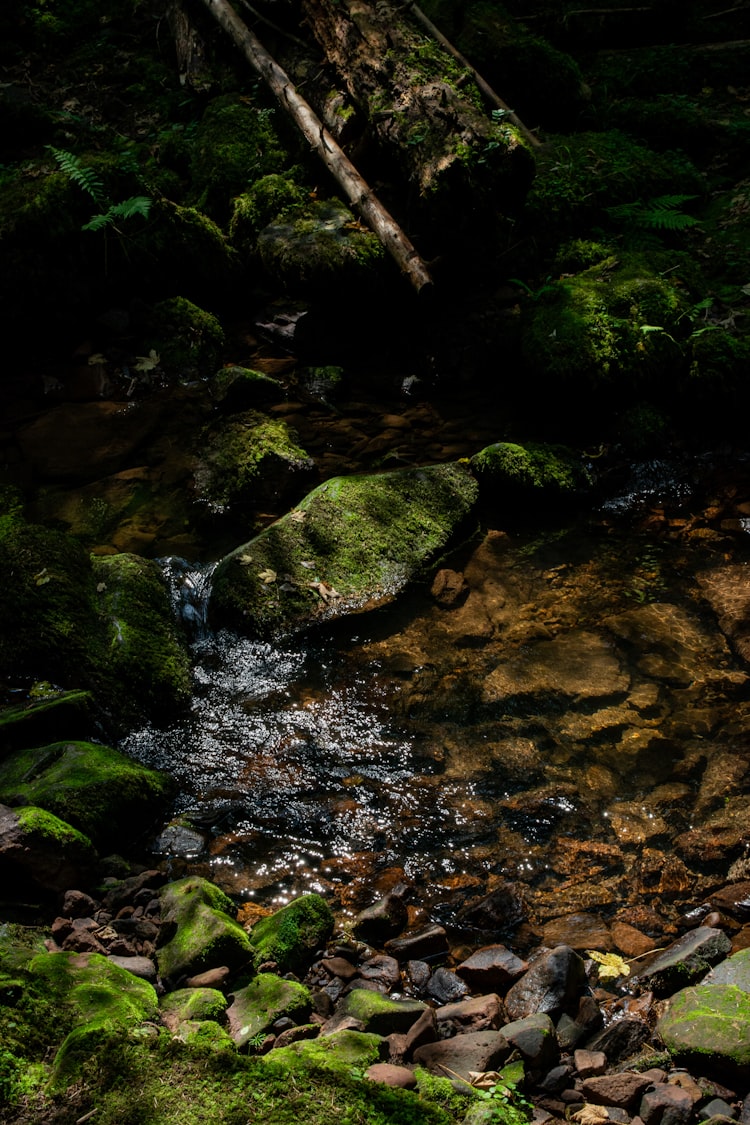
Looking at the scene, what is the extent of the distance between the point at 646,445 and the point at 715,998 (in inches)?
204

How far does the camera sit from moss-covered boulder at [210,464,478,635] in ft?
18.1

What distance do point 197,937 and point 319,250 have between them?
22.6 feet

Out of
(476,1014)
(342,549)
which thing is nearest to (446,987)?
(476,1014)

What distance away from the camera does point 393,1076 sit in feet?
7.52

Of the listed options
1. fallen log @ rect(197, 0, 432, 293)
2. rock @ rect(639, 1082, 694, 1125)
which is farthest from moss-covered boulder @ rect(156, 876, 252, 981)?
fallen log @ rect(197, 0, 432, 293)

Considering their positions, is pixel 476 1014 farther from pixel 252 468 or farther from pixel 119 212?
pixel 119 212

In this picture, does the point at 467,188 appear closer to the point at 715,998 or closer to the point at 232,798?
the point at 232,798

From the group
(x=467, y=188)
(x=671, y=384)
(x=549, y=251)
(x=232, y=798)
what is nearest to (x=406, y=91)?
(x=467, y=188)

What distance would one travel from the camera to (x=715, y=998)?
8.87 feet

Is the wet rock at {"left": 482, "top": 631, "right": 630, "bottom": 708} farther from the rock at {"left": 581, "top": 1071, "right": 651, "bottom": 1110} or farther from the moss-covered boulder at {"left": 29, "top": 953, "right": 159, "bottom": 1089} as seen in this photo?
the moss-covered boulder at {"left": 29, "top": 953, "right": 159, "bottom": 1089}

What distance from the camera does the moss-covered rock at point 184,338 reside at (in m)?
8.34

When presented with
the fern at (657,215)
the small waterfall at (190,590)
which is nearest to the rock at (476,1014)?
the small waterfall at (190,590)

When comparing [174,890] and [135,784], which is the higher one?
[135,784]

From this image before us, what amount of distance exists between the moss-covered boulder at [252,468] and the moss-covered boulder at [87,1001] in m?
4.38
